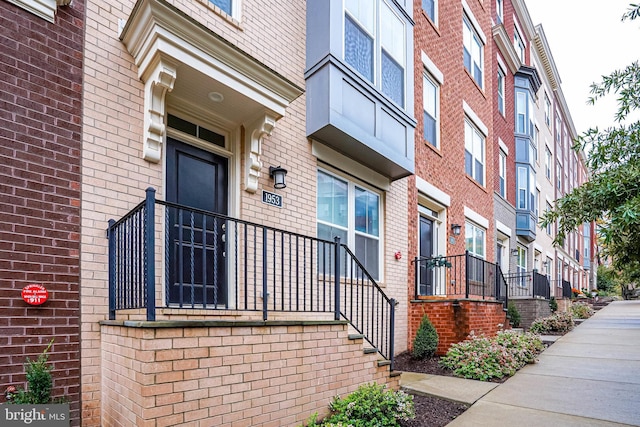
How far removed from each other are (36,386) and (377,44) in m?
6.81

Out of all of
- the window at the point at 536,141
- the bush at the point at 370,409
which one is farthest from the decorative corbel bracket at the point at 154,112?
the window at the point at 536,141

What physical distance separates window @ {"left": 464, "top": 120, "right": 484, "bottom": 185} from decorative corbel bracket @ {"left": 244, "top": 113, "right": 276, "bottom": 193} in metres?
8.11

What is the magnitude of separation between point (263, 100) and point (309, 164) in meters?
1.58

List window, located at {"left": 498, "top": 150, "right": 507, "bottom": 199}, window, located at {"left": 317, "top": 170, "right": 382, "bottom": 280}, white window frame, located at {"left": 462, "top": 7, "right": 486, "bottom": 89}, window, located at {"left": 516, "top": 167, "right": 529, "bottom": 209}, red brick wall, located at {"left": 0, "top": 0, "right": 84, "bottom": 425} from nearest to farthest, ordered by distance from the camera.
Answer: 1. red brick wall, located at {"left": 0, "top": 0, "right": 84, "bottom": 425}
2. window, located at {"left": 317, "top": 170, "right": 382, "bottom": 280}
3. white window frame, located at {"left": 462, "top": 7, "right": 486, "bottom": 89}
4. window, located at {"left": 498, "top": 150, "right": 507, "bottom": 199}
5. window, located at {"left": 516, "top": 167, "right": 529, "bottom": 209}

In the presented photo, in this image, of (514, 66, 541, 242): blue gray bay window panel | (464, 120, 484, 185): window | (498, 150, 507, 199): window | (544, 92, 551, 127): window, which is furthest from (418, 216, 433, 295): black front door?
(544, 92, 551, 127): window

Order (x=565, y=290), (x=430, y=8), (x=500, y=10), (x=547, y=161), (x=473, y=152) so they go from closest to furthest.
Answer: (x=430, y=8) < (x=473, y=152) < (x=500, y=10) < (x=565, y=290) < (x=547, y=161)

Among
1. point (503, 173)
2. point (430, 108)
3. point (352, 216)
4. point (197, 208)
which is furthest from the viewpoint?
point (503, 173)

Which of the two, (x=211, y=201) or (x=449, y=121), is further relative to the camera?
(x=449, y=121)

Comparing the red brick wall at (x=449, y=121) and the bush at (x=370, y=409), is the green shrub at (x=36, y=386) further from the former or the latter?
the red brick wall at (x=449, y=121)

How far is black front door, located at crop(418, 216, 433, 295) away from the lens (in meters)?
9.44

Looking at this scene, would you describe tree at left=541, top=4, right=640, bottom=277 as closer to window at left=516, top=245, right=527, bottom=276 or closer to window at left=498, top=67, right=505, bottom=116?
window at left=498, top=67, right=505, bottom=116

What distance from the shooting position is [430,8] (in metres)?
10.5

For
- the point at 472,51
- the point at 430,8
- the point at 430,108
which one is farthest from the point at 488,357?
the point at 472,51

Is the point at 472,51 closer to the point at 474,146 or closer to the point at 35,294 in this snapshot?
the point at 474,146
